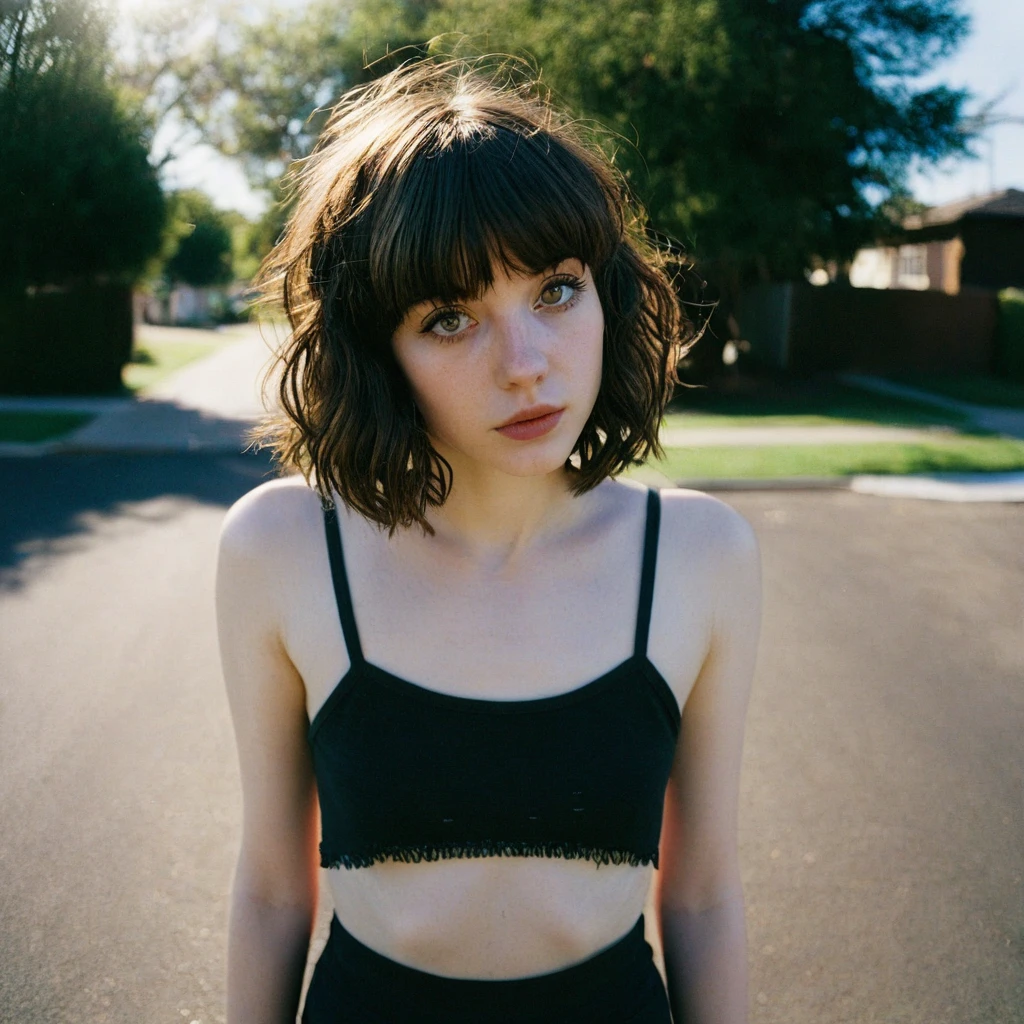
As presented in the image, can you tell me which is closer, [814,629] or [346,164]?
[346,164]

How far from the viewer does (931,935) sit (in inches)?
117

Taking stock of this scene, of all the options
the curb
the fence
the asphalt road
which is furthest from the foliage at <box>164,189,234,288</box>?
the asphalt road

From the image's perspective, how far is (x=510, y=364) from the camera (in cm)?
121

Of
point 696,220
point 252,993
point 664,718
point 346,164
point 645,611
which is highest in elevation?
point 696,220

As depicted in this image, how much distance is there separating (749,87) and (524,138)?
15.9 m

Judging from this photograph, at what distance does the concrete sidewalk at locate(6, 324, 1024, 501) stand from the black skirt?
7.89 meters

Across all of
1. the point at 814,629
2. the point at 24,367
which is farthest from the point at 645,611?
the point at 24,367

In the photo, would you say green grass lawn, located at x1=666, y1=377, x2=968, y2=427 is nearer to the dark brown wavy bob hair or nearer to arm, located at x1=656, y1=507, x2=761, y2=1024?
the dark brown wavy bob hair

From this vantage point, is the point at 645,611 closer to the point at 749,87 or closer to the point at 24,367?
the point at 749,87

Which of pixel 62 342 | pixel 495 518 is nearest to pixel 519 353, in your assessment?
pixel 495 518

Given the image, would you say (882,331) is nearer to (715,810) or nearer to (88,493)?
(88,493)

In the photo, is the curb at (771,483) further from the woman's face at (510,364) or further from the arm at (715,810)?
the woman's face at (510,364)

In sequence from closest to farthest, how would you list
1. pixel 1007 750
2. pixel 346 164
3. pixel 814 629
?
pixel 346 164
pixel 1007 750
pixel 814 629

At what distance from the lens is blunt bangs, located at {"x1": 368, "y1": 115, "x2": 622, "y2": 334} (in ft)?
3.90
